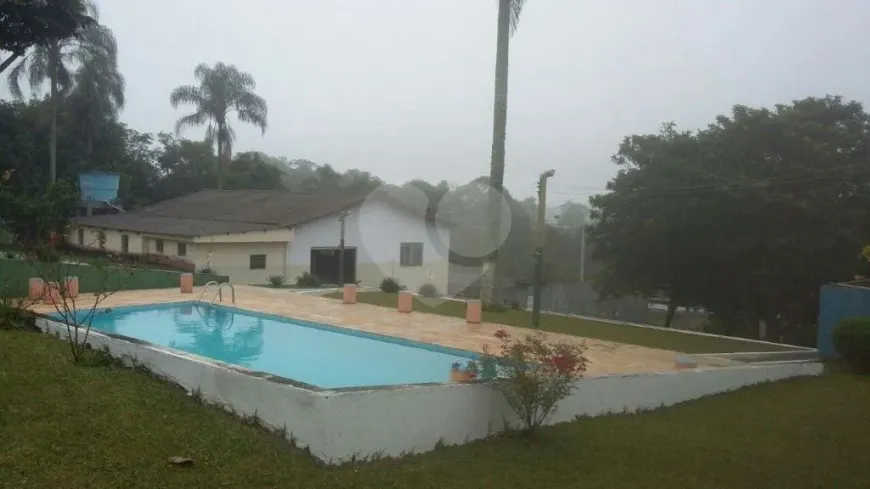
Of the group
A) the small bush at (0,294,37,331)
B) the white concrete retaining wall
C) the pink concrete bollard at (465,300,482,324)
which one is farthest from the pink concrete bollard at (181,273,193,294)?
the white concrete retaining wall

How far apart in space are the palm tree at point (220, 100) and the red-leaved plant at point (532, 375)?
40.3m

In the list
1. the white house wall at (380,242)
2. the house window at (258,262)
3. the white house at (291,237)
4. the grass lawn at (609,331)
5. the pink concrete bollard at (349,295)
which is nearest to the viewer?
the grass lawn at (609,331)

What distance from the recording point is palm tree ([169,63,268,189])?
1764 inches

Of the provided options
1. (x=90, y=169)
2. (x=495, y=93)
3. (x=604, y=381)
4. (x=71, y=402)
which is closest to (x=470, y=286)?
(x=495, y=93)

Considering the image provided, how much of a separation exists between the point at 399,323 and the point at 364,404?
401 inches

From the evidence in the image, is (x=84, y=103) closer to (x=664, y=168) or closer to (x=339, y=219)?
(x=339, y=219)

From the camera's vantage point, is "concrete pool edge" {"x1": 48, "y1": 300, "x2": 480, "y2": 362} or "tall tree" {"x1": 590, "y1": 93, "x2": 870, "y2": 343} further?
"tall tree" {"x1": 590, "y1": 93, "x2": 870, "y2": 343}

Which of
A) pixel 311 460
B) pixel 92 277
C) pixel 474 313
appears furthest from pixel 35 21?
pixel 311 460

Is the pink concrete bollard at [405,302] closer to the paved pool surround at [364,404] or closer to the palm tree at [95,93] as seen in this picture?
the paved pool surround at [364,404]

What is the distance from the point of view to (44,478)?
536cm

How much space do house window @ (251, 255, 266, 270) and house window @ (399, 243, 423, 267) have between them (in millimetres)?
6797

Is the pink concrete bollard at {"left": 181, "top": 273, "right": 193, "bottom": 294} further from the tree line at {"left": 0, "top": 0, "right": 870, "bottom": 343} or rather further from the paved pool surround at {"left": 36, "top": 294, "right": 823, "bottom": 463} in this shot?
the paved pool surround at {"left": 36, "top": 294, "right": 823, "bottom": 463}

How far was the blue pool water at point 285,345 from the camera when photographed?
508 inches

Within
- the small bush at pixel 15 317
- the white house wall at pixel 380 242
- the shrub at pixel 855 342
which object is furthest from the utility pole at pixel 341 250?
the shrub at pixel 855 342
